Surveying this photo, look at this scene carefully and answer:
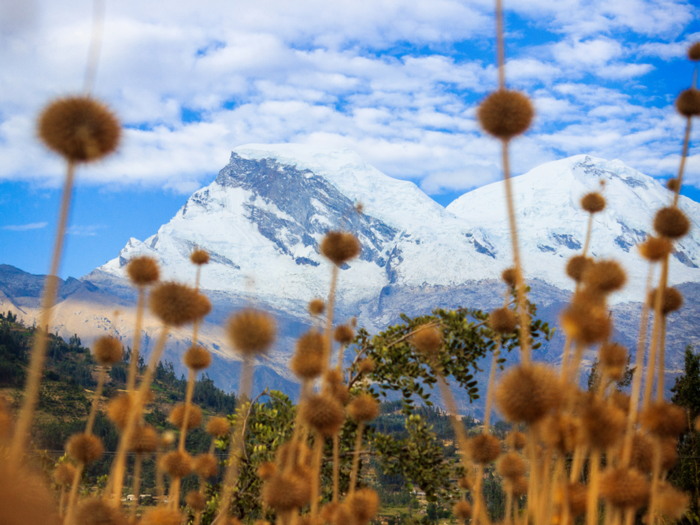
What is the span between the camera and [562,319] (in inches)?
95.3

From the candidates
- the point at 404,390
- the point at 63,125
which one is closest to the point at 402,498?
the point at 404,390

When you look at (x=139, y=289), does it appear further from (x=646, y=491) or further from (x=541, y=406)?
(x=646, y=491)

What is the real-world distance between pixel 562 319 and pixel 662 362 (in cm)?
91

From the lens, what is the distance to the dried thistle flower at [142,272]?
3262 millimetres

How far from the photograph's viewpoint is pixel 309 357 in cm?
284

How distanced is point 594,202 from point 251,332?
141 inches

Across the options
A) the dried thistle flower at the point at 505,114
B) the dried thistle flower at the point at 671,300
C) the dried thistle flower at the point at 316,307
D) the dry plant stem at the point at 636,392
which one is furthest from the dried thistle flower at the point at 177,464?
the dried thistle flower at the point at 671,300

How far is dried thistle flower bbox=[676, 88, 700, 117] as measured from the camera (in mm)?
3543

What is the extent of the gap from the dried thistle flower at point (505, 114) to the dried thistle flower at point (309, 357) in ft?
5.19

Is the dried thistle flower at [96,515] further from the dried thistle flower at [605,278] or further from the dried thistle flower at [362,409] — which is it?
the dried thistle flower at [605,278]

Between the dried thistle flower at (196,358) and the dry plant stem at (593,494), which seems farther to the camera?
the dried thistle flower at (196,358)

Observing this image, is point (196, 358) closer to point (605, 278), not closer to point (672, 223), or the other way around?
point (605, 278)

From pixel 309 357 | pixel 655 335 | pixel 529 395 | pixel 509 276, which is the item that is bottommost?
pixel 529 395

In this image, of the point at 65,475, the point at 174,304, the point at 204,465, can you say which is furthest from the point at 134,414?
the point at 65,475
